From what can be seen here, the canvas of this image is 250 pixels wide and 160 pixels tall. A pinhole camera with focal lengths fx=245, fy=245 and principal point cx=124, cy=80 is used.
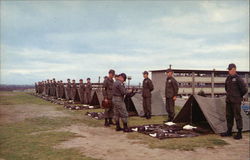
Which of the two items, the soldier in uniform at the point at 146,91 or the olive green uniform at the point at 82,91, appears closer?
the soldier in uniform at the point at 146,91

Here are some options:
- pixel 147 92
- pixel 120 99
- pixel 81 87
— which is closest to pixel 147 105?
pixel 147 92

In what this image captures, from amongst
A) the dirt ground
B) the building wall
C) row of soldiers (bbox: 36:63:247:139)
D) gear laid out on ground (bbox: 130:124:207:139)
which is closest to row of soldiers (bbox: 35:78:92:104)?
row of soldiers (bbox: 36:63:247:139)

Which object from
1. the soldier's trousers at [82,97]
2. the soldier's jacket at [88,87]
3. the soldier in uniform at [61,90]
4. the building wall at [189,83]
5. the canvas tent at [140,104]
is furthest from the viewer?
the building wall at [189,83]

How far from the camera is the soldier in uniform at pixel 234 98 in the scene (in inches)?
326

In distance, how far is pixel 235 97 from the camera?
27.6 feet

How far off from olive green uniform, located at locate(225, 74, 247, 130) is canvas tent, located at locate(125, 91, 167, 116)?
18.7ft

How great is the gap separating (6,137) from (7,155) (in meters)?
2.28

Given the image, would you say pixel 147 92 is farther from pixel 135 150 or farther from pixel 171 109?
pixel 135 150

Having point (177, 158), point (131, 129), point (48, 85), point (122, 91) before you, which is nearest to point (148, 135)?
point (131, 129)

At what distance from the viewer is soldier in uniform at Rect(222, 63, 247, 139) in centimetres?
829

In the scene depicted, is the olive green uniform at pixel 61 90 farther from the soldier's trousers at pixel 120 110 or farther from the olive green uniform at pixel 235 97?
the olive green uniform at pixel 235 97

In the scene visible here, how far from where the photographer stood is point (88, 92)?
20.3 meters

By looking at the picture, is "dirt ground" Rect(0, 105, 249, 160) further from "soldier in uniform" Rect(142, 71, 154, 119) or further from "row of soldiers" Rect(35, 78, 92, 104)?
"row of soldiers" Rect(35, 78, 92, 104)

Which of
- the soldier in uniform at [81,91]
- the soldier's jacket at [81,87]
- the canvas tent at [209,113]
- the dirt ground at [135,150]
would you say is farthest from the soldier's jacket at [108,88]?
the soldier's jacket at [81,87]
